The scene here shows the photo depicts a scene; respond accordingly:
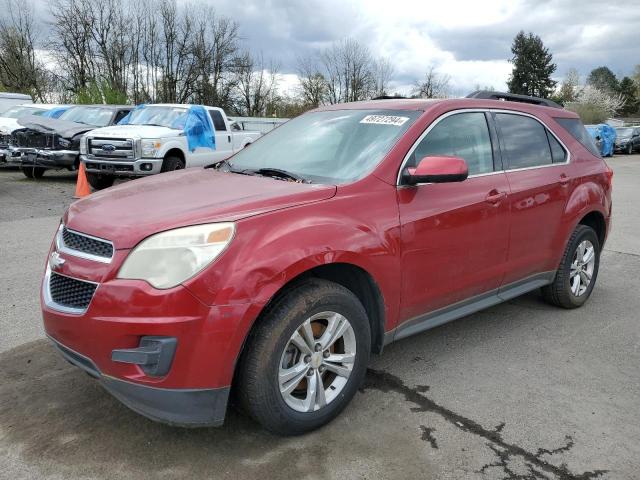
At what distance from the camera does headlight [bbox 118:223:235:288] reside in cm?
244

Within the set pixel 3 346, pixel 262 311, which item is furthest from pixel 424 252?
pixel 3 346

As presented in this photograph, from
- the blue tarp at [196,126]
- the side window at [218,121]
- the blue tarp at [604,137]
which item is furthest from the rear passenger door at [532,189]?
the blue tarp at [604,137]

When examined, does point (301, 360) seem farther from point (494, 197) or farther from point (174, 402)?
point (494, 197)

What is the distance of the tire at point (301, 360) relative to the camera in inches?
103

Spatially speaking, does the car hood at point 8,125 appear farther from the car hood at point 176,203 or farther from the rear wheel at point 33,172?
the car hood at point 176,203

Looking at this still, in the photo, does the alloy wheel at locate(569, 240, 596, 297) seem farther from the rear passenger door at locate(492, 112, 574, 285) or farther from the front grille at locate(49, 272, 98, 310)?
the front grille at locate(49, 272, 98, 310)

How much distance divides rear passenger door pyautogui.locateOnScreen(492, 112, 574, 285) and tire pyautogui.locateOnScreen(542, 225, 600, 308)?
0.15 m

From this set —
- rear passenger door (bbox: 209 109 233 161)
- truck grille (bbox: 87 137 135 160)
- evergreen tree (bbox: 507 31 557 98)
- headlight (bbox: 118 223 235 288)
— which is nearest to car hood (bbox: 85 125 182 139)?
truck grille (bbox: 87 137 135 160)

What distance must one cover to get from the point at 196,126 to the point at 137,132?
4.91ft

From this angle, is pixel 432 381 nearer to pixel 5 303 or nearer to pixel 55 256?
pixel 55 256

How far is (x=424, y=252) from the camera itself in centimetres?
331

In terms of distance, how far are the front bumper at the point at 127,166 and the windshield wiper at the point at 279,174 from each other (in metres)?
8.42

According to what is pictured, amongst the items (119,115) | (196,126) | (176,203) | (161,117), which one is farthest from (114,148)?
(176,203)

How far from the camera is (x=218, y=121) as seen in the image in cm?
1378
